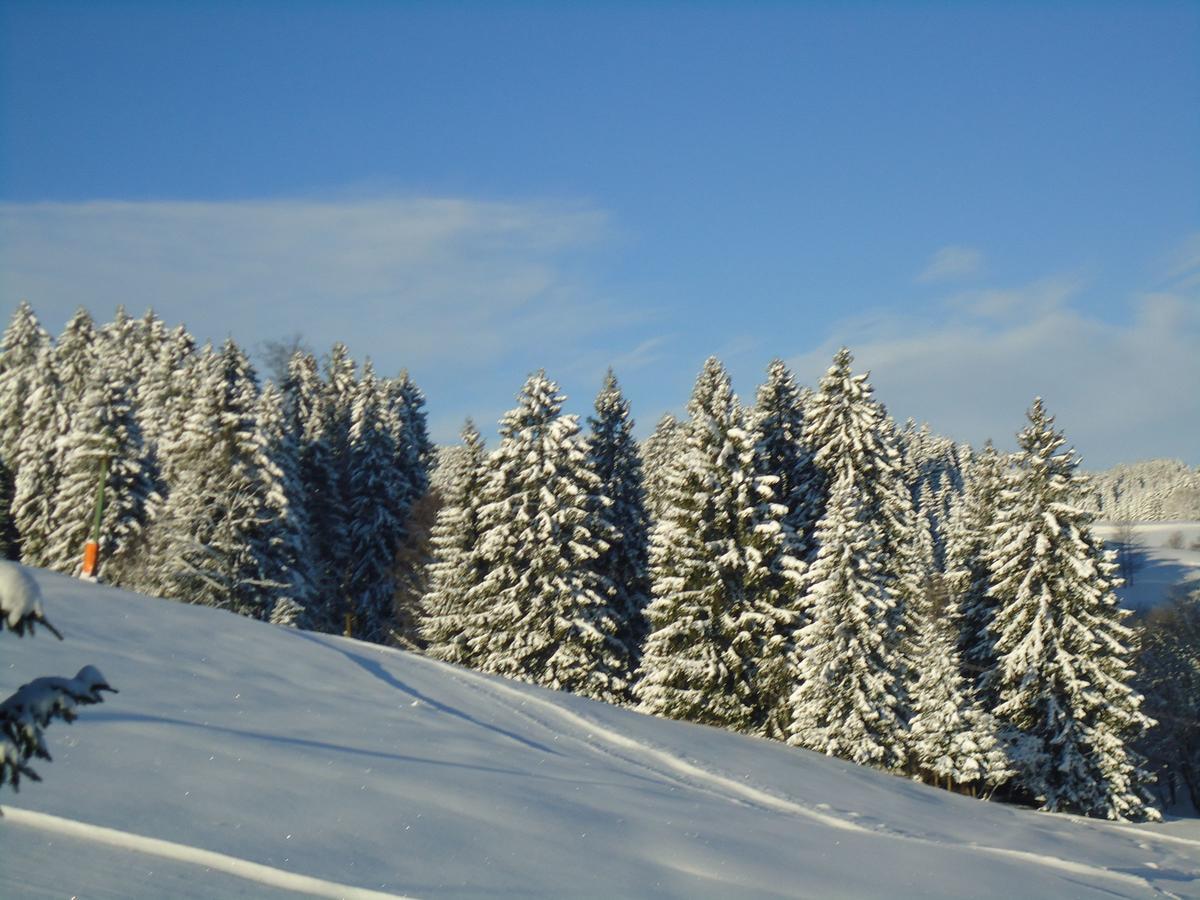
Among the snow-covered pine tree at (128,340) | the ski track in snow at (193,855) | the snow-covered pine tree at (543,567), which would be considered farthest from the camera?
the snow-covered pine tree at (128,340)

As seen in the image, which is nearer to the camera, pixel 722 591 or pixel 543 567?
pixel 722 591

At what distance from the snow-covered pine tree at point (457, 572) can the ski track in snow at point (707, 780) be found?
53.1ft

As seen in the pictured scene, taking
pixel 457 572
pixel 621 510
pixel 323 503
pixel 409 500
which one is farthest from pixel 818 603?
pixel 323 503

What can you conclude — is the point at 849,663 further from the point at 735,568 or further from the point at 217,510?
the point at 217,510

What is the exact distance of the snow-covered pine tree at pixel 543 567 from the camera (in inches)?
1335

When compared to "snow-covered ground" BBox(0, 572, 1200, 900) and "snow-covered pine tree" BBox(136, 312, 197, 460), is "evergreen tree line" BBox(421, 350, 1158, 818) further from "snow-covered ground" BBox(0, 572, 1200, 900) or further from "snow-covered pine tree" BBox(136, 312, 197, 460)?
"snow-covered pine tree" BBox(136, 312, 197, 460)

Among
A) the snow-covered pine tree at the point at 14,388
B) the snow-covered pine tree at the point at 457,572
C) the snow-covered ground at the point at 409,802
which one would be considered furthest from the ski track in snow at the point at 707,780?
the snow-covered pine tree at the point at 14,388

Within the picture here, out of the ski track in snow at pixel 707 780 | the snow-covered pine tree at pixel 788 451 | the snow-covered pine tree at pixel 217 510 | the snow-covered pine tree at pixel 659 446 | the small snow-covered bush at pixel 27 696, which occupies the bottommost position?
the ski track in snow at pixel 707 780

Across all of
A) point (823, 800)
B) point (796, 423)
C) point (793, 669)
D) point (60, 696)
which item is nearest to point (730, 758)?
point (823, 800)

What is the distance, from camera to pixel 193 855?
7.09 metres

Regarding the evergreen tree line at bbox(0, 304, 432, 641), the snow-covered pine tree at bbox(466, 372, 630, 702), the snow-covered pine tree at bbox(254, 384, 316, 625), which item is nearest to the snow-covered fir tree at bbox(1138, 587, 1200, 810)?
the snow-covered pine tree at bbox(466, 372, 630, 702)

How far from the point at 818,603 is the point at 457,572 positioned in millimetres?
14098

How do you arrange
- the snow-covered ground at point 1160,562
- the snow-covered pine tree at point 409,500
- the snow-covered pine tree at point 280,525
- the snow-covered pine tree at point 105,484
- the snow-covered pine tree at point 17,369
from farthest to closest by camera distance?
the snow-covered ground at point 1160,562 → the snow-covered pine tree at point 17,369 → the snow-covered pine tree at point 409,500 → the snow-covered pine tree at point 105,484 → the snow-covered pine tree at point 280,525

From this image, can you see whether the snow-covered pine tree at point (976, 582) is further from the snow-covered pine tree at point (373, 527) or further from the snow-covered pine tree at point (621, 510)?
the snow-covered pine tree at point (373, 527)
